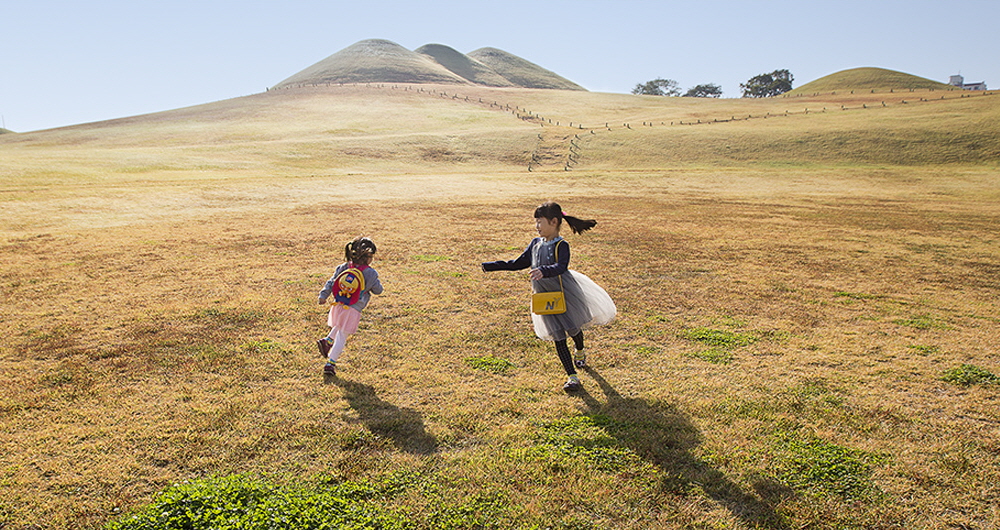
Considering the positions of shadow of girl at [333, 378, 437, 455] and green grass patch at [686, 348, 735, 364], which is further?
green grass patch at [686, 348, 735, 364]

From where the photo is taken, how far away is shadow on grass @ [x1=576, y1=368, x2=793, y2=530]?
14.9 ft

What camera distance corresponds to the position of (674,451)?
17.5ft

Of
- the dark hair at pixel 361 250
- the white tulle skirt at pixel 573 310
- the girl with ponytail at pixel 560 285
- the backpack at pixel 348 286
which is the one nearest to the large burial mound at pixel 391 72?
the dark hair at pixel 361 250

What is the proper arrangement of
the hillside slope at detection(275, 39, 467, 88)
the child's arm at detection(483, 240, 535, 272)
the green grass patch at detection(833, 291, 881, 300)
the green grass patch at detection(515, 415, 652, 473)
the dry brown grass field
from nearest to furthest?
1. the dry brown grass field
2. the green grass patch at detection(515, 415, 652, 473)
3. the child's arm at detection(483, 240, 535, 272)
4. the green grass patch at detection(833, 291, 881, 300)
5. the hillside slope at detection(275, 39, 467, 88)

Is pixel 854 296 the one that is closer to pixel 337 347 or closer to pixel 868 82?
pixel 337 347

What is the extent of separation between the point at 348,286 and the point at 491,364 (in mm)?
2182

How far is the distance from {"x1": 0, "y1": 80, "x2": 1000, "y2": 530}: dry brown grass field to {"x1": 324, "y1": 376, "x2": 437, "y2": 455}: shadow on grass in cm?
3

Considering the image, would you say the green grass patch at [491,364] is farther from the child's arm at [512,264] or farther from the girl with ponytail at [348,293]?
the girl with ponytail at [348,293]

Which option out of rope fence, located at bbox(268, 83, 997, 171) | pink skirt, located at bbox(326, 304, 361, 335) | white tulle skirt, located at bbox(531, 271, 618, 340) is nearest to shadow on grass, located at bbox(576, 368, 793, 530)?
white tulle skirt, located at bbox(531, 271, 618, 340)

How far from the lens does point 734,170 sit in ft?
140

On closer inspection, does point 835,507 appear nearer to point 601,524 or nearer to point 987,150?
point 601,524

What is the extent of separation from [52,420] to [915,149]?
59925 millimetres

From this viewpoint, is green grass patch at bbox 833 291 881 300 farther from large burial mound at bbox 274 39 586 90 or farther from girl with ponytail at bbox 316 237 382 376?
large burial mound at bbox 274 39 586 90

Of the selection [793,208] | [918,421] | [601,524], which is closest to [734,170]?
[793,208]
